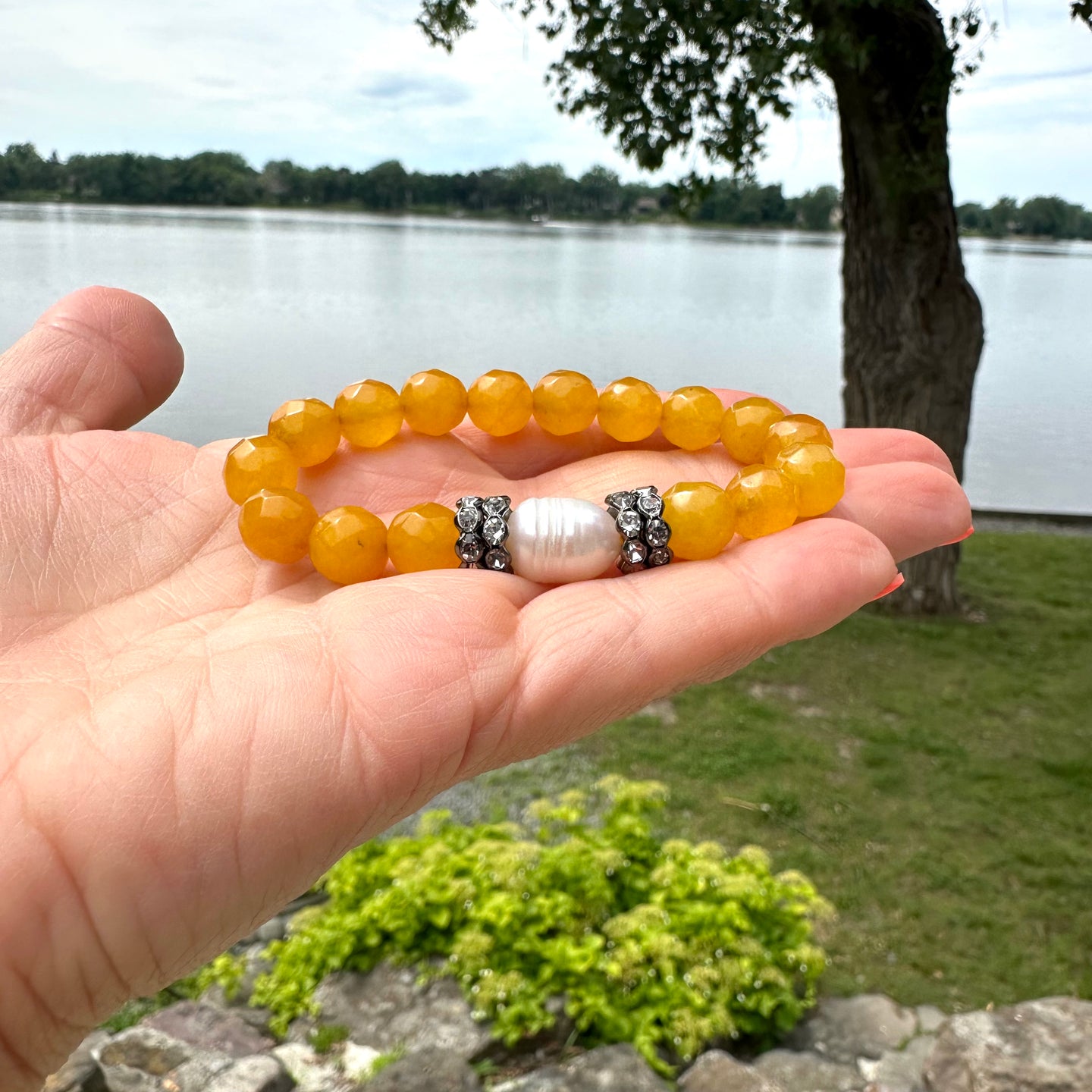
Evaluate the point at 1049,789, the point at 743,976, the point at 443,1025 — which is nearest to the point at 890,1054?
the point at 743,976

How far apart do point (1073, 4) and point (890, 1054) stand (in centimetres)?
221

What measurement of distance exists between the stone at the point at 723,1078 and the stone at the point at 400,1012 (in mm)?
374

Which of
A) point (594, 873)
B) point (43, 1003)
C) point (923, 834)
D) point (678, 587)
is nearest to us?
point (43, 1003)

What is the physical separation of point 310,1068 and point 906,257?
3.07 metres

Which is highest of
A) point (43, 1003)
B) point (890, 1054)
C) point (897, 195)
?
point (897, 195)

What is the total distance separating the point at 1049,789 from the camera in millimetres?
2803

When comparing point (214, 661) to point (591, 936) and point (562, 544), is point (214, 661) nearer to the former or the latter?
point (562, 544)

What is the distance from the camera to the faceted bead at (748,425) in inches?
64.4

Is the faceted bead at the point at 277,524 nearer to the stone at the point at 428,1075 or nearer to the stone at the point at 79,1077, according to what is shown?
the stone at the point at 79,1077

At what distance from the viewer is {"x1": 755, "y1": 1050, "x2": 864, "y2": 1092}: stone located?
1.78 meters

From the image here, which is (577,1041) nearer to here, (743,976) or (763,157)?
(743,976)

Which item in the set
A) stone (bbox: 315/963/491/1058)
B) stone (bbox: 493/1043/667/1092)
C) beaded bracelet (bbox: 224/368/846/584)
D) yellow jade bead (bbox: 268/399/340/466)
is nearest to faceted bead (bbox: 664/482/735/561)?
beaded bracelet (bbox: 224/368/846/584)

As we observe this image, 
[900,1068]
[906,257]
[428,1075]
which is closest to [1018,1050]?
[900,1068]

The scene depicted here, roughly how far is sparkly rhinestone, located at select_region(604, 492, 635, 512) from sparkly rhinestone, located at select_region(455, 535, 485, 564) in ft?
0.61
